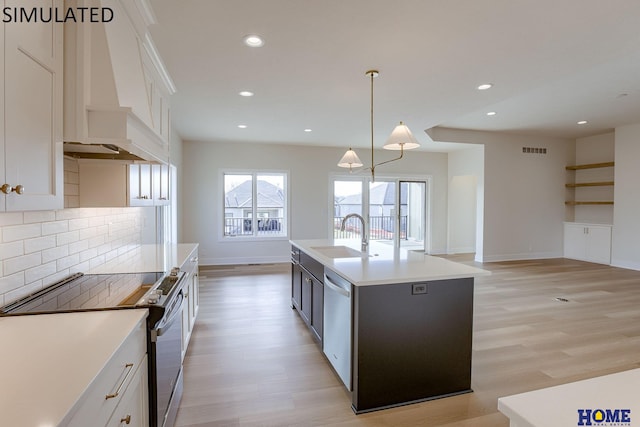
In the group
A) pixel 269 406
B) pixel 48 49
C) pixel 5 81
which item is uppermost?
pixel 48 49

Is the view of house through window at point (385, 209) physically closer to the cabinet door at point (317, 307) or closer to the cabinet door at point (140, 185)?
the cabinet door at point (317, 307)

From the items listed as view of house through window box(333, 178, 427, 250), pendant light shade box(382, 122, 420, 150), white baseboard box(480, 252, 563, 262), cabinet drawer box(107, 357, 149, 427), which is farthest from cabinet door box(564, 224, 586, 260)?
cabinet drawer box(107, 357, 149, 427)

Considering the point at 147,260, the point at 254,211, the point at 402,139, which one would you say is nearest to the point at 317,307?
the point at 147,260

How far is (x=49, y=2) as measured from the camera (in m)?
1.35

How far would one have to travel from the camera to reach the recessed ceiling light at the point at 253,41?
254 centimetres

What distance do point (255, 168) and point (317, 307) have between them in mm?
4739

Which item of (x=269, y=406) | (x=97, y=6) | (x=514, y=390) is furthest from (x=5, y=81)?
(x=514, y=390)

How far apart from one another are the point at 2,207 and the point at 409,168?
25.5 feet

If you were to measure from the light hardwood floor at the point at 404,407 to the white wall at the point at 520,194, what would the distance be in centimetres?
219

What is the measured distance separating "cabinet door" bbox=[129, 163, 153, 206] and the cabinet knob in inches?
43.1

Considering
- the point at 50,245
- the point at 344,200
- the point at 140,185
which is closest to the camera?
the point at 50,245

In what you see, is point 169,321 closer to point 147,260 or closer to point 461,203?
point 147,260

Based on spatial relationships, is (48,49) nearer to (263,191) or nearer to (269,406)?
(269,406)

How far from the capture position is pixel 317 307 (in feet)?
9.40
